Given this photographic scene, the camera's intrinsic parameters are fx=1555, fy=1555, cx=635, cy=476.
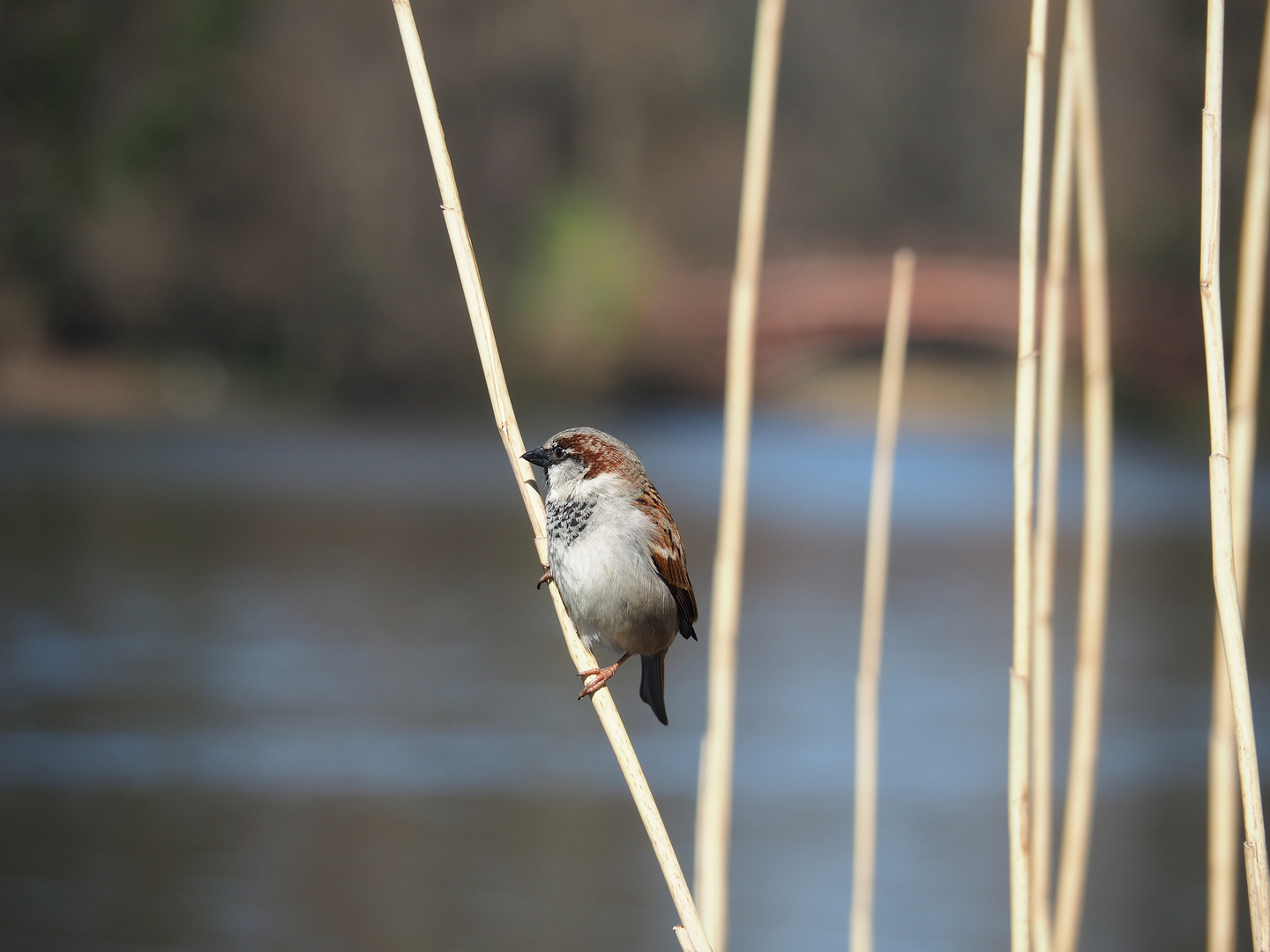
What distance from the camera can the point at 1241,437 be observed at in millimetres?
2629

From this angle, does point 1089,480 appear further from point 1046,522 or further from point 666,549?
point 666,549

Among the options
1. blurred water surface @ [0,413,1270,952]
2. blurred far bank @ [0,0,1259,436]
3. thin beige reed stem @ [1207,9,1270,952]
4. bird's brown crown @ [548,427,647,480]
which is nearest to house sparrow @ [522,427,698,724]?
bird's brown crown @ [548,427,647,480]

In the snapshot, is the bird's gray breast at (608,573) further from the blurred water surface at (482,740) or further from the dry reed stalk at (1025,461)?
the blurred water surface at (482,740)

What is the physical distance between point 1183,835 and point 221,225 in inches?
1020

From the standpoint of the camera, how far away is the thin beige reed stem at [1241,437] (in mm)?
2459

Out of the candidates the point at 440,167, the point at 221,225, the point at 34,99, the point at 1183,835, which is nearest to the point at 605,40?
the point at 221,225

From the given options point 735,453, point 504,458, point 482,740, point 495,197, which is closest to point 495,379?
point 735,453

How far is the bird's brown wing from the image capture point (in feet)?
7.88

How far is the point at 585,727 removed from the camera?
995 centimetres

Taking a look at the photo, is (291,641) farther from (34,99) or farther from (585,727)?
(34,99)

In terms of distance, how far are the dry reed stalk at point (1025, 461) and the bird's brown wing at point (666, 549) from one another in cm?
49

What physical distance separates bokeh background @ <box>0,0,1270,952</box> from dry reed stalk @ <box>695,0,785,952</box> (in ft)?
12.6

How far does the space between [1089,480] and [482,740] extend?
Answer: 6890 mm

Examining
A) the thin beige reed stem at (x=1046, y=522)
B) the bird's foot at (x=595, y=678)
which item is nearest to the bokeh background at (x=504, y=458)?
the thin beige reed stem at (x=1046, y=522)
